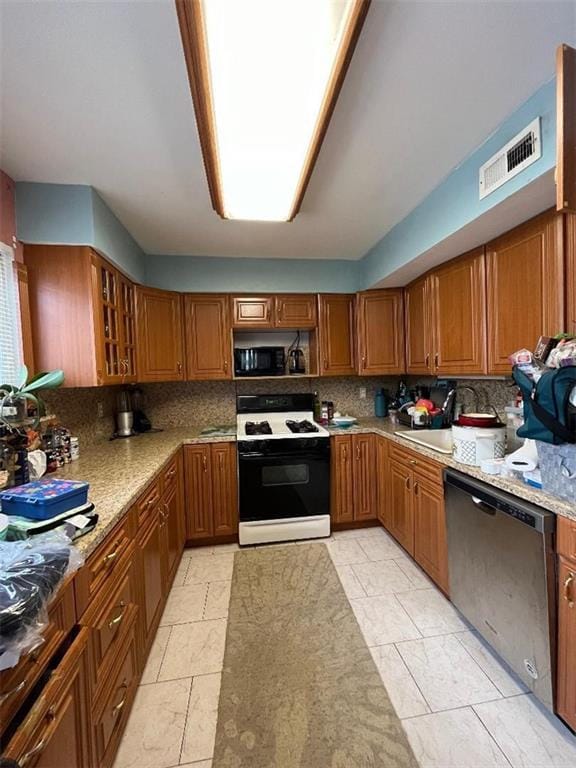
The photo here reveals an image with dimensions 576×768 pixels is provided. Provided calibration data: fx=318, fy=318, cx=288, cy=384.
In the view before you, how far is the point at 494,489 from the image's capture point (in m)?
1.50

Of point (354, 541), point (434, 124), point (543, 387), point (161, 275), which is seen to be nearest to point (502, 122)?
point (434, 124)

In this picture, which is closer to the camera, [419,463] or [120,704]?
[120,704]

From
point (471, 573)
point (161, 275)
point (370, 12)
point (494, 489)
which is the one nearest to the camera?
point (370, 12)

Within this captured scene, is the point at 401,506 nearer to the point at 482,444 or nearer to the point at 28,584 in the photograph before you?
the point at 482,444

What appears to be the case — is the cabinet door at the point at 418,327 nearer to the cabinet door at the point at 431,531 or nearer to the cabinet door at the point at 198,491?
the cabinet door at the point at 431,531

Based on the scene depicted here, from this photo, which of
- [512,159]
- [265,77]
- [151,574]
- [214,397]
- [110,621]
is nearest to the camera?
[265,77]

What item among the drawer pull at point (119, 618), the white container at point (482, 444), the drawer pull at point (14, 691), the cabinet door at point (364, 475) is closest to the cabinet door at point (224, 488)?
the cabinet door at point (364, 475)

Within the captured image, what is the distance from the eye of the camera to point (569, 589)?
1.18 meters

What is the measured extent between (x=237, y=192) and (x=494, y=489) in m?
1.96

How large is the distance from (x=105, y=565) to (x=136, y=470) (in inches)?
25.2

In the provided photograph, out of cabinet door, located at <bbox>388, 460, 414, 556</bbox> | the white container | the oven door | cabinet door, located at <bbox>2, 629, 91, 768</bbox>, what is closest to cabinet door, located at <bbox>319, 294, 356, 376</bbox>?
the oven door

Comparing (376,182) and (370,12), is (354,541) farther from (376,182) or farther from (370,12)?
(370,12)

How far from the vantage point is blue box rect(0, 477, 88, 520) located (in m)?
1.03

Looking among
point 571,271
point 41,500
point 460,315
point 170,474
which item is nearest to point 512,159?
point 571,271
